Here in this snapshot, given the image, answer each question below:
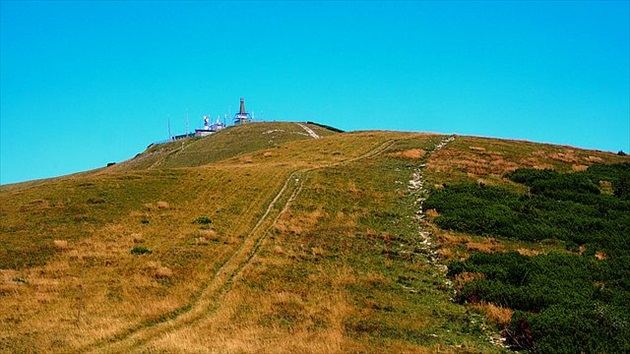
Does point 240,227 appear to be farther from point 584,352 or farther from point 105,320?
point 584,352

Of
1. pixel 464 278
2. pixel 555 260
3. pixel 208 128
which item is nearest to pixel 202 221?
pixel 464 278

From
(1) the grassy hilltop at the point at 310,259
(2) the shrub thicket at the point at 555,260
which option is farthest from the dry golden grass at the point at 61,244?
(2) the shrub thicket at the point at 555,260

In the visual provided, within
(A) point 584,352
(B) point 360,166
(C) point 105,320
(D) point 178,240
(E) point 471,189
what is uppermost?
(B) point 360,166

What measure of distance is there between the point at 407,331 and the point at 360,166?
34338 mm

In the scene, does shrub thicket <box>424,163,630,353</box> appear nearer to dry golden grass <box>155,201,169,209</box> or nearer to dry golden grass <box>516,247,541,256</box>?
dry golden grass <box>516,247,541,256</box>

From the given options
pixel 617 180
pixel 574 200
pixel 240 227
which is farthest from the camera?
pixel 617 180

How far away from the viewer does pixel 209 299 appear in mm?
21188

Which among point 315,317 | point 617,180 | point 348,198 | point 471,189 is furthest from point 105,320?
point 617,180

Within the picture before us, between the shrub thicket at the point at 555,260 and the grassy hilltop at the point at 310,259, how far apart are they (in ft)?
0.39

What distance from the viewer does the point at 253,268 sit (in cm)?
2486

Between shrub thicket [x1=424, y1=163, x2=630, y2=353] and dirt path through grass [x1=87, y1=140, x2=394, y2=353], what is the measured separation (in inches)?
394

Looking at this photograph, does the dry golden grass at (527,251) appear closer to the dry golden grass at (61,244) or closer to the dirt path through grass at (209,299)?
the dirt path through grass at (209,299)

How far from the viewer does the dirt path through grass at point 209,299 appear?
1681cm

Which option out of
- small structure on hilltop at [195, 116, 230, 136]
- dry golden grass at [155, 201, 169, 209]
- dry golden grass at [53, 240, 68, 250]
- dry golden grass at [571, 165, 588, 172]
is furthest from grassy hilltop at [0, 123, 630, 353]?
small structure on hilltop at [195, 116, 230, 136]
